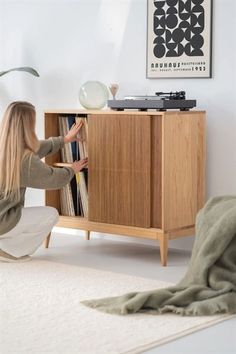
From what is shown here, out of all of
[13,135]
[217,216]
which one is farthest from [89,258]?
[217,216]

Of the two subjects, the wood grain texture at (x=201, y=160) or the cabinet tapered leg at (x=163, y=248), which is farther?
the wood grain texture at (x=201, y=160)

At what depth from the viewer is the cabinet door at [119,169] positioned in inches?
190

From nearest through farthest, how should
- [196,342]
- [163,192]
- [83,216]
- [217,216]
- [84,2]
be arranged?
[196,342] < [217,216] < [163,192] < [83,216] < [84,2]

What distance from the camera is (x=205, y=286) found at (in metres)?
3.83

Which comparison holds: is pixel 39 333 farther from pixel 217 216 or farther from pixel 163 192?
pixel 163 192

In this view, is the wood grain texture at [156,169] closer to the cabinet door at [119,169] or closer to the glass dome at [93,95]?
the cabinet door at [119,169]

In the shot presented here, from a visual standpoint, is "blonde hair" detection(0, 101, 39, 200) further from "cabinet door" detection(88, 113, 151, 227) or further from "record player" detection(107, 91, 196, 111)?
"record player" detection(107, 91, 196, 111)

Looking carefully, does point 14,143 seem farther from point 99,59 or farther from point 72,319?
point 72,319

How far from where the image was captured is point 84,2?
18.5ft

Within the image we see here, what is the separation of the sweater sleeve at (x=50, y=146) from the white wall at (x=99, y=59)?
1.92ft

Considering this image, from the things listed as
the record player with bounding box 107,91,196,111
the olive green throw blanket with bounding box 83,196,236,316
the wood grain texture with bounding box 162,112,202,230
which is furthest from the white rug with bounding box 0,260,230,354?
the record player with bounding box 107,91,196,111

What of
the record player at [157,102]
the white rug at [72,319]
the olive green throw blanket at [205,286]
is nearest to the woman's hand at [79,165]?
the record player at [157,102]

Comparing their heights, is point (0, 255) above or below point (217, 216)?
below

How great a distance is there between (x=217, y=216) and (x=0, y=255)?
4.83ft
